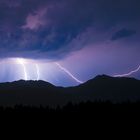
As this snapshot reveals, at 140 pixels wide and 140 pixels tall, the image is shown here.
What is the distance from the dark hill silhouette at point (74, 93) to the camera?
255 ft

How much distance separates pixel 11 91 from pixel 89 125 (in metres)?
61.8

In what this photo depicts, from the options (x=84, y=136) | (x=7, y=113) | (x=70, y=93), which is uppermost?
(x=70, y=93)

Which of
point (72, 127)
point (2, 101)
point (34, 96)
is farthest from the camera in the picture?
point (34, 96)

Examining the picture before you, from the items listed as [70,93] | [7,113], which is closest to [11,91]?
[70,93]

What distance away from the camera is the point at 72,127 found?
2789 cm

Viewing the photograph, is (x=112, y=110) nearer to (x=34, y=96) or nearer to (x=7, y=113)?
(x=7, y=113)

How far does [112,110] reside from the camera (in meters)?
32.3

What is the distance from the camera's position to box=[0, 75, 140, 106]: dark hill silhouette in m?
77.8

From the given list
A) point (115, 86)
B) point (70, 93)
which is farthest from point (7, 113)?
point (115, 86)

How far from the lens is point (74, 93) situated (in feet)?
285

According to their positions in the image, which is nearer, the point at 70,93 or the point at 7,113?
the point at 7,113

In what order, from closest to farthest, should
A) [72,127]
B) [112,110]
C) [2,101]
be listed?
[72,127]
[112,110]
[2,101]

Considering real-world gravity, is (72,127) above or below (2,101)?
below

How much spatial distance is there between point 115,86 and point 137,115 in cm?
6114
